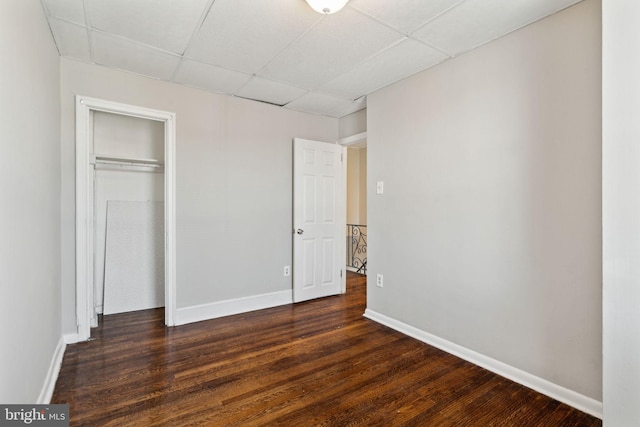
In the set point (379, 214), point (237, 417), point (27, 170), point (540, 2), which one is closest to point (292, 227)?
point (379, 214)

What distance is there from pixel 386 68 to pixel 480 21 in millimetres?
849

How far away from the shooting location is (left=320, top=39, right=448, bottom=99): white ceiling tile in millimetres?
2489

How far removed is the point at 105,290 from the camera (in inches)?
138

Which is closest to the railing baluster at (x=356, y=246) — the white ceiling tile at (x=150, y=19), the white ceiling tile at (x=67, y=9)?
the white ceiling tile at (x=150, y=19)

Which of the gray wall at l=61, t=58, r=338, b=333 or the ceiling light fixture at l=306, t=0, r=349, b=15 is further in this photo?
the gray wall at l=61, t=58, r=338, b=333

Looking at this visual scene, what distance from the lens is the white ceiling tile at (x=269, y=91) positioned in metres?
3.18

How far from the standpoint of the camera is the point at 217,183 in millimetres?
3436

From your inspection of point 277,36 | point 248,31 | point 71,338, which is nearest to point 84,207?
point 71,338

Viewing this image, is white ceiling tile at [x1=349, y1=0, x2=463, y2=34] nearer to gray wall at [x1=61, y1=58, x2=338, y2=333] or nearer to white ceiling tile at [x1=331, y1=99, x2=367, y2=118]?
white ceiling tile at [x1=331, y1=99, x2=367, y2=118]

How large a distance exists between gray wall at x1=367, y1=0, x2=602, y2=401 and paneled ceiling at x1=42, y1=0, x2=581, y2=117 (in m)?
0.26

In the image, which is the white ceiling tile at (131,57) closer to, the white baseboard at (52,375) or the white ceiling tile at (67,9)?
the white ceiling tile at (67,9)

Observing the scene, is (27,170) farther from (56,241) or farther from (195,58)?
(195,58)

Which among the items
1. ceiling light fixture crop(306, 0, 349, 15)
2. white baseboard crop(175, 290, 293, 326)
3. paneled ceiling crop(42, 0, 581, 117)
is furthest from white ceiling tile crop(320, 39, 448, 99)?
white baseboard crop(175, 290, 293, 326)

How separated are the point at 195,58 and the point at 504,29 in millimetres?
2398
